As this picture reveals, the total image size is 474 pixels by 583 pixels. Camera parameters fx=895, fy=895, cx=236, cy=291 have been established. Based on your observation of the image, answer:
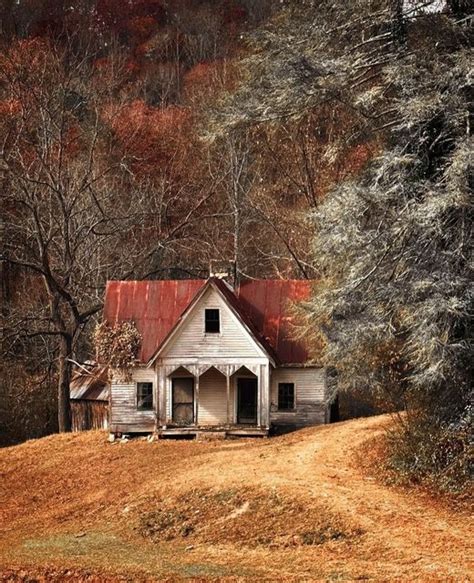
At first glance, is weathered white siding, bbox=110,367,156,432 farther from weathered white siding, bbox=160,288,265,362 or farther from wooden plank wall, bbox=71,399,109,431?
wooden plank wall, bbox=71,399,109,431

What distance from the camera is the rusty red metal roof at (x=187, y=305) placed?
26.3 m

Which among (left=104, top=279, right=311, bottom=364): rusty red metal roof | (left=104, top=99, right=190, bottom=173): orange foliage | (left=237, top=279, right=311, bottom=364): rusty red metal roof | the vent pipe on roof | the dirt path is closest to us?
the dirt path

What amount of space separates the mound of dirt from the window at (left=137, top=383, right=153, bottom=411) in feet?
29.6

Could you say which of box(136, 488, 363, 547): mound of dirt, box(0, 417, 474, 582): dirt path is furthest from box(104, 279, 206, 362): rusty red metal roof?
box(136, 488, 363, 547): mound of dirt

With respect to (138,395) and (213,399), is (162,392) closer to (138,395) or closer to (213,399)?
(138,395)

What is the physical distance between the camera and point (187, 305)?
86.1ft

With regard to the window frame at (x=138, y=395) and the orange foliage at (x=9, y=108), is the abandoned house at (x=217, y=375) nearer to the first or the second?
the window frame at (x=138, y=395)

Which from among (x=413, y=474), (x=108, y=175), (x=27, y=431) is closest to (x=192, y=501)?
(x=413, y=474)

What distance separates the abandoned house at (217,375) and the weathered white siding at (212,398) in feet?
0.09

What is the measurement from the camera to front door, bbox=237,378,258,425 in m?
25.6

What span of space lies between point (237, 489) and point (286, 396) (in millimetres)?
9443

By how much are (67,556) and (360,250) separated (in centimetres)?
738

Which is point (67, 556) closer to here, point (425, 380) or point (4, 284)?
point (425, 380)

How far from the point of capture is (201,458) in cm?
2119
